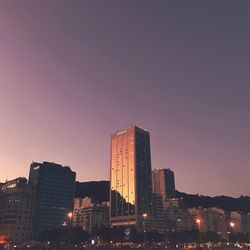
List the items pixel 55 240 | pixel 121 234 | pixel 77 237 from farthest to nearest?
pixel 121 234 < pixel 55 240 < pixel 77 237

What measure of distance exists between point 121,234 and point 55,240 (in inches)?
1447

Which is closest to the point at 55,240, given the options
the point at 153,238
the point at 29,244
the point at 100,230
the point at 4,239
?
the point at 29,244

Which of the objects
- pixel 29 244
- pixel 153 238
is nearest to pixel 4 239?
pixel 29 244

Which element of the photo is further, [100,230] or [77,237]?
[100,230]

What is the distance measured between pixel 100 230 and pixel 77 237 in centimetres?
3037

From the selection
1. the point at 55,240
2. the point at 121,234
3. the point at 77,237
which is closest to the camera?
the point at 77,237

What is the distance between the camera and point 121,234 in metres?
191

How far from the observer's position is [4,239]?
198625 mm

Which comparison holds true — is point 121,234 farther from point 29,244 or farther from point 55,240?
point 29,244

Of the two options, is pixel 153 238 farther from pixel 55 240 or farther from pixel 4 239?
pixel 4 239

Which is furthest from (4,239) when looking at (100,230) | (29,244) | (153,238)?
(153,238)

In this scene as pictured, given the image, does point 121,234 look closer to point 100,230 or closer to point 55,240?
point 100,230

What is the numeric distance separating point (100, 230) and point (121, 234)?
39.7 feet

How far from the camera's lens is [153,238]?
200m
